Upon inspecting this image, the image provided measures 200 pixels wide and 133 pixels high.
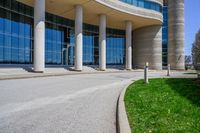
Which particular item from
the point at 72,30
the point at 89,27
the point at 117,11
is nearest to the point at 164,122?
the point at 117,11

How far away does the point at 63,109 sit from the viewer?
9078 mm

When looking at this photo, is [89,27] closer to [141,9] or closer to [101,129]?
[141,9]

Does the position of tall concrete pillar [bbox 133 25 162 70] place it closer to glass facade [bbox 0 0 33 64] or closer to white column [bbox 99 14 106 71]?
white column [bbox 99 14 106 71]

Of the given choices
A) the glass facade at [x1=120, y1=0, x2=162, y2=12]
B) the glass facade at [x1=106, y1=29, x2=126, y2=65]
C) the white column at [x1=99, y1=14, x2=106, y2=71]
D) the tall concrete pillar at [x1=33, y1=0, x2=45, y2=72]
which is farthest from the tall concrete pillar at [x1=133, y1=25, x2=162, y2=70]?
the tall concrete pillar at [x1=33, y1=0, x2=45, y2=72]

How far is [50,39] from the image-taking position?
46406mm

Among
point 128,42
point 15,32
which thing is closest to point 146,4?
point 128,42

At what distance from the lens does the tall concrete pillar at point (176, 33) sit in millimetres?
65562

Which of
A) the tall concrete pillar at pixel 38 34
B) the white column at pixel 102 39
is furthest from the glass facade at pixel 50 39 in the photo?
the white column at pixel 102 39

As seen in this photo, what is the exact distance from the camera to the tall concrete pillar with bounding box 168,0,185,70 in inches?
2581

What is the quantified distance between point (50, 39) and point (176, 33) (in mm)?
32901

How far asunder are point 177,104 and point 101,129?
350 cm

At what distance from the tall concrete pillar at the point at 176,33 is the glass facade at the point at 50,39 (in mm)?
12453

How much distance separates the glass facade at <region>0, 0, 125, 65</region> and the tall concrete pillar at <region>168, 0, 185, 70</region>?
12.5 meters

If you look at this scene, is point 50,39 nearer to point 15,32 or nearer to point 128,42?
point 15,32
